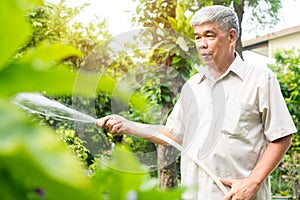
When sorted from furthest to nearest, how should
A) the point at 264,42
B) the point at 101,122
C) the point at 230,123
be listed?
the point at 264,42, the point at 230,123, the point at 101,122

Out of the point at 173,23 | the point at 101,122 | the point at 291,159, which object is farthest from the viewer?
the point at 291,159

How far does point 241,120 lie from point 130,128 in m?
0.41

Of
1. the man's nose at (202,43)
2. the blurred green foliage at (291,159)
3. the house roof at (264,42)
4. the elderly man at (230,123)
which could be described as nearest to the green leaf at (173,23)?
the elderly man at (230,123)

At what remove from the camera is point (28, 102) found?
1.27 ft

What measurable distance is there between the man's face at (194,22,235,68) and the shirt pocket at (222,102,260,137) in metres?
0.20

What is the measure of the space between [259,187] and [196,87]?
0.51m

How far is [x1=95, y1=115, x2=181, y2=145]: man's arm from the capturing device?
2.05 meters

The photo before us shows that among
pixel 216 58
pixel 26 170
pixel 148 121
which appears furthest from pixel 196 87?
pixel 26 170

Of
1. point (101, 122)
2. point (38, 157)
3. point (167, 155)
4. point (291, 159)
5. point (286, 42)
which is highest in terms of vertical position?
point (38, 157)

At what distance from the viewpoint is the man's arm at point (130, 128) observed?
2049 mm

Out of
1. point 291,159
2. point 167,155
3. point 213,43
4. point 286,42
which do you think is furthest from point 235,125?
point 286,42

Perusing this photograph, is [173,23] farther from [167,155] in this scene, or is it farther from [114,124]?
[114,124]

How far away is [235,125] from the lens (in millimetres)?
2209

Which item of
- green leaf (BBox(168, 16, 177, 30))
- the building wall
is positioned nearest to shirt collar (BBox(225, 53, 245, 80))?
green leaf (BBox(168, 16, 177, 30))
